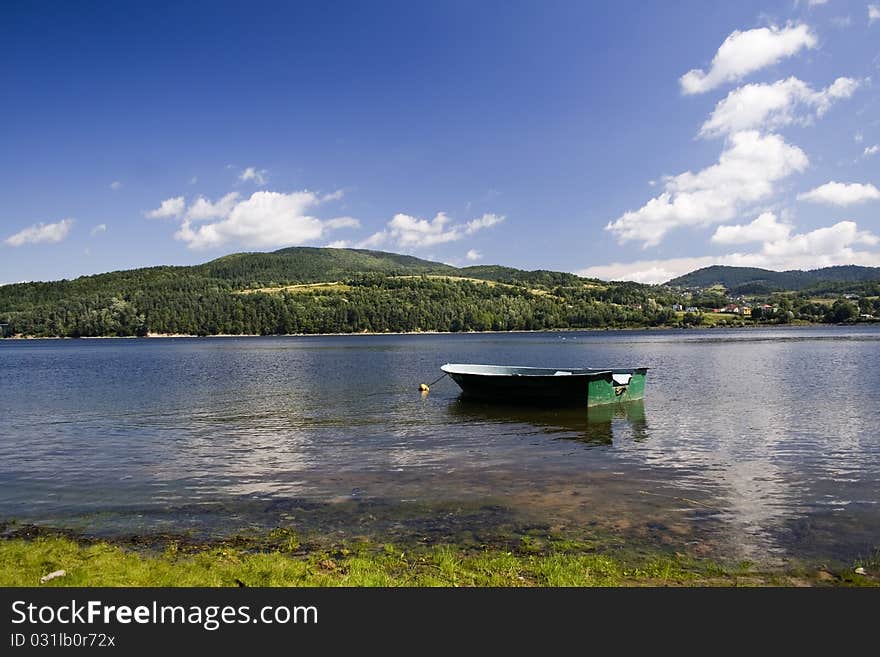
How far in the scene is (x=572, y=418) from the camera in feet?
109

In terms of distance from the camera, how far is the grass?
10500 mm

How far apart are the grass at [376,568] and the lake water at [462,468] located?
1138 millimetres

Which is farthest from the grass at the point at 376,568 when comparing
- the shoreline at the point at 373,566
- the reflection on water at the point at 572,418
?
the reflection on water at the point at 572,418

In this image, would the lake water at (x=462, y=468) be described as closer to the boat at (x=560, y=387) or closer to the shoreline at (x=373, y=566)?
the shoreline at (x=373, y=566)

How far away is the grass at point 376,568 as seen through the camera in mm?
10500

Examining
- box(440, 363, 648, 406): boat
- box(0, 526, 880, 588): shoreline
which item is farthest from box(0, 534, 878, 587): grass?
box(440, 363, 648, 406): boat

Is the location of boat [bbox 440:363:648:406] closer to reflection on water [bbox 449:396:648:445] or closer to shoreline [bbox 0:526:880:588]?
reflection on water [bbox 449:396:648:445]

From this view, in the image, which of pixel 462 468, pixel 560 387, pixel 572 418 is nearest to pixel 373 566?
pixel 462 468

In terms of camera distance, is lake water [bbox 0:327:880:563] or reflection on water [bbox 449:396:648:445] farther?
reflection on water [bbox 449:396:648:445]

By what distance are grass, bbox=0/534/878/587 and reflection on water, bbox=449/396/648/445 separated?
1473 centimetres

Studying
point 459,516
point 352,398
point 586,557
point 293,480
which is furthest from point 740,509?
point 352,398

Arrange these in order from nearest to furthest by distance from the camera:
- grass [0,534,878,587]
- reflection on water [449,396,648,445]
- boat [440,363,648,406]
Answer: grass [0,534,878,587]
reflection on water [449,396,648,445]
boat [440,363,648,406]

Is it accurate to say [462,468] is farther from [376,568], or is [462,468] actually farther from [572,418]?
[572,418]

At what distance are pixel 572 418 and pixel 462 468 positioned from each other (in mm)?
13716
